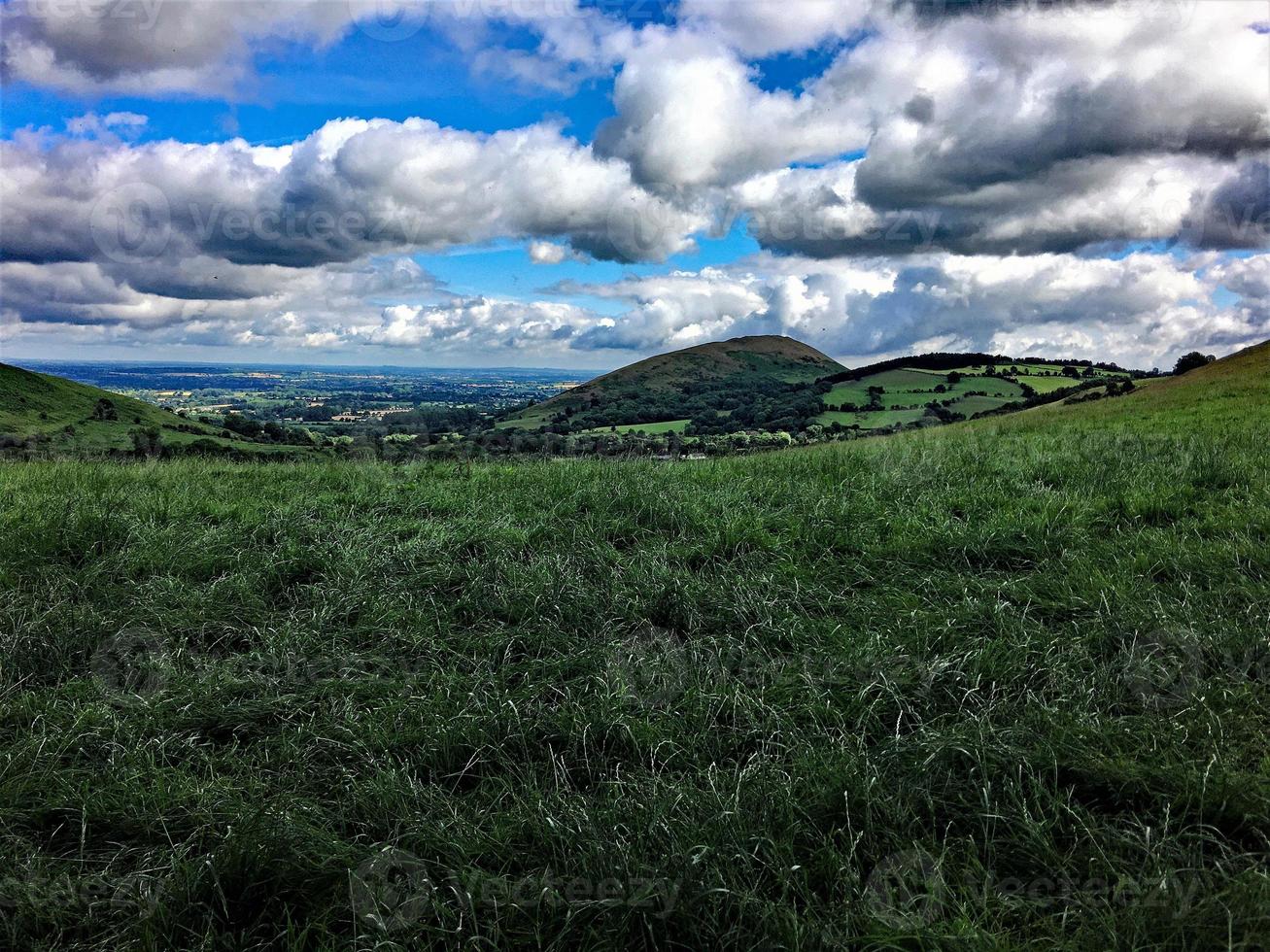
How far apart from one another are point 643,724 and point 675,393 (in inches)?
5300

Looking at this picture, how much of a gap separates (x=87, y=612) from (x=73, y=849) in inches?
114

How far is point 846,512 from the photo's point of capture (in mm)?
7668

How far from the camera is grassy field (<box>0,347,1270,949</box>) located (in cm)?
269

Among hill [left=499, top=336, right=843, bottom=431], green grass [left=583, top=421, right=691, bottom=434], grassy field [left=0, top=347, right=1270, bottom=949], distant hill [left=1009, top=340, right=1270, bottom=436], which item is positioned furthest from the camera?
hill [left=499, top=336, right=843, bottom=431]

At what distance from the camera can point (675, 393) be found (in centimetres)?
13700

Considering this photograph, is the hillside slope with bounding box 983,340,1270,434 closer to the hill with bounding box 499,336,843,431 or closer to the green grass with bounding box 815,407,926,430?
the green grass with bounding box 815,407,926,430

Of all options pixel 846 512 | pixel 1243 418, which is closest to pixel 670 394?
pixel 1243 418

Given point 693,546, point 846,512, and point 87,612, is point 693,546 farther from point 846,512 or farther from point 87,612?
point 87,612

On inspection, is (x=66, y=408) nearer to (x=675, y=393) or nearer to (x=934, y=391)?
(x=675, y=393)

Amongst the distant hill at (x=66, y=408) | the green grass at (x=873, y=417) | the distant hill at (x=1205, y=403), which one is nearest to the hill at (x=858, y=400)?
the green grass at (x=873, y=417)

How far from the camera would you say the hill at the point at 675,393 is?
3253 inches

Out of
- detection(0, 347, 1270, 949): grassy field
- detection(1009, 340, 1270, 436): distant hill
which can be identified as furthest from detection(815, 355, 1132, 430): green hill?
detection(0, 347, 1270, 949): grassy field

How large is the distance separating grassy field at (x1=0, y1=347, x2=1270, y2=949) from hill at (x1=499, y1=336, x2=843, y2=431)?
4125 cm

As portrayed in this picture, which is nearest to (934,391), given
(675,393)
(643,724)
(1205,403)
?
(1205,403)
